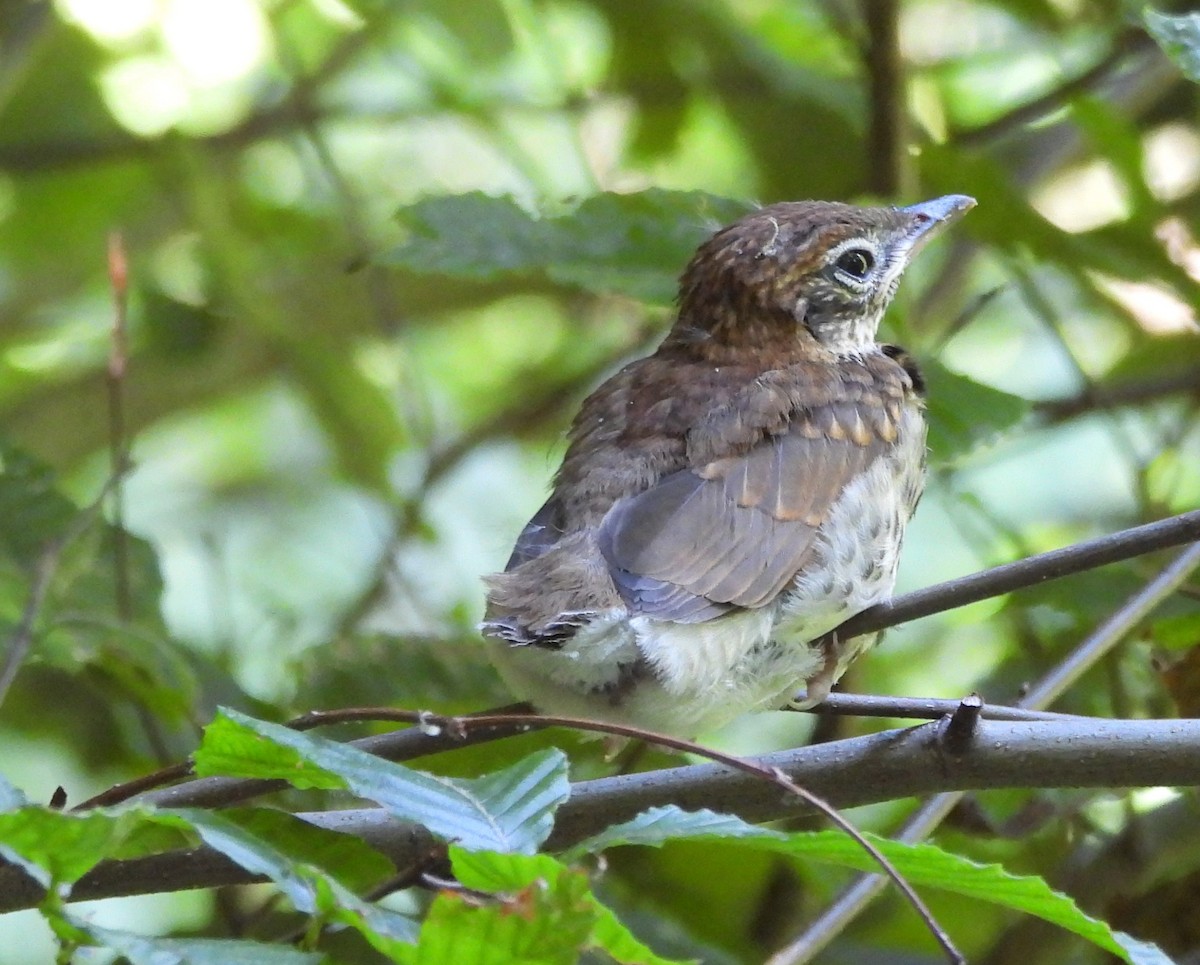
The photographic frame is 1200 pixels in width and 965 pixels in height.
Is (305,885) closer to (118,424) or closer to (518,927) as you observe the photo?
(518,927)

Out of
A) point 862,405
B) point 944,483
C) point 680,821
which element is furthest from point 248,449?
point 680,821

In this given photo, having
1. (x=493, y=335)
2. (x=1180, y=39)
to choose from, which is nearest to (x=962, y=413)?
(x=1180, y=39)

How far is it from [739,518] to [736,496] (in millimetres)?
54

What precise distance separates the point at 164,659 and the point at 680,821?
4.42 ft

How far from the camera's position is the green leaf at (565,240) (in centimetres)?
257

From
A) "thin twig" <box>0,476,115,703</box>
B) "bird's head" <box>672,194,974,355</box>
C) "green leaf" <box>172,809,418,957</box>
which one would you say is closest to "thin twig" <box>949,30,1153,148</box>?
"bird's head" <box>672,194,974,355</box>

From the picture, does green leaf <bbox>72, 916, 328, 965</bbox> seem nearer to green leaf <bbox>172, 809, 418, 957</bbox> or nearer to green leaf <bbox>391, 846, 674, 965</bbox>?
green leaf <bbox>172, 809, 418, 957</bbox>

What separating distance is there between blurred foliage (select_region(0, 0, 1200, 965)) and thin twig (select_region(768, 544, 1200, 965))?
0.28 ft

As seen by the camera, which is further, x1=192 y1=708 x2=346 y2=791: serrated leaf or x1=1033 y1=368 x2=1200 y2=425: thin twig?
x1=1033 y1=368 x2=1200 y2=425: thin twig

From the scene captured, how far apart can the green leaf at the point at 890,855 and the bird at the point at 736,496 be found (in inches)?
23.9

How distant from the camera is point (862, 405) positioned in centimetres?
248

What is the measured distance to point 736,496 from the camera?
2.28 metres

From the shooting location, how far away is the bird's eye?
269 centimetres

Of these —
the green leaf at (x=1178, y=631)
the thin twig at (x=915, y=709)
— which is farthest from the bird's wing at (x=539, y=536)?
the green leaf at (x=1178, y=631)
